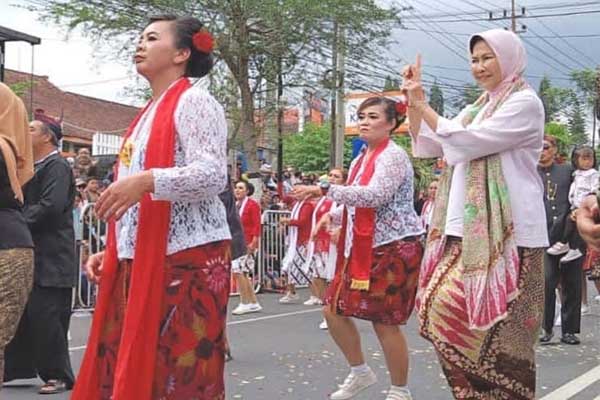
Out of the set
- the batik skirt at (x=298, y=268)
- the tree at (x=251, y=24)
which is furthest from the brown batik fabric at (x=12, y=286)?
the tree at (x=251, y=24)

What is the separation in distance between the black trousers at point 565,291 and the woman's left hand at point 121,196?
5.89m

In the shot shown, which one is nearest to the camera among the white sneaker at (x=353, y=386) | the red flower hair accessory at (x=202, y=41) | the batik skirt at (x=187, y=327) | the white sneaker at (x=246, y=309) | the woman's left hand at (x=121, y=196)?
the woman's left hand at (x=121, y=196)

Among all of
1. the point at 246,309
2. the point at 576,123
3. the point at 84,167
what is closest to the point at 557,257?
the point at 246,309

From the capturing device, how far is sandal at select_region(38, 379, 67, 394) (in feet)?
20.4

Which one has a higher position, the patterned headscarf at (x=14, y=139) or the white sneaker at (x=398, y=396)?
the patterned headscarf at (x=14, y=139)

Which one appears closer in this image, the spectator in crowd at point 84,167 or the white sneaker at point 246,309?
the white sneaker at point 246,309

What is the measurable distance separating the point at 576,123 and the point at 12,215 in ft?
146

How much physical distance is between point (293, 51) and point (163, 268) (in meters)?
17.4

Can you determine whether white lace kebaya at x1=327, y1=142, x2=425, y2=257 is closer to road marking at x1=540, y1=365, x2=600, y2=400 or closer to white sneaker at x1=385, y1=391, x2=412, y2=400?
white sneaker at x1=385, y1=391, x2=412, y2=400

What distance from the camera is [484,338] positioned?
3.92 m

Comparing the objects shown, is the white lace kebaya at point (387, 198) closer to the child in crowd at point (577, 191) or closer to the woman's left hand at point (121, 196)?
the woman's left hand at point (121, 196)

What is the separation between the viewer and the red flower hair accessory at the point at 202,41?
3.91m

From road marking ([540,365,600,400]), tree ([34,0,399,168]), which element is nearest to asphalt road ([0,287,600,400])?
road marking ([540,365,600,400])

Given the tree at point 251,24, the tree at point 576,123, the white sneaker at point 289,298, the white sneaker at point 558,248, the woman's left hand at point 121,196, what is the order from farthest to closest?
1. the tree at point 576,123
2. the tree at point 251,24
3. the white sneaker at point 289,298
4. the white sneaker at point 558,248
5. the woman's left hand at point 121,196
